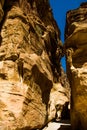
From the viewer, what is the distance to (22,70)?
965 cm

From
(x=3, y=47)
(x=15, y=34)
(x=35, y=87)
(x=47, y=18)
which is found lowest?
(x=35, y=87)

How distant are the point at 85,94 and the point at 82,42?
2.47 m

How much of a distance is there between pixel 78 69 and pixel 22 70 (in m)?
2.21

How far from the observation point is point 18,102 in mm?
8438

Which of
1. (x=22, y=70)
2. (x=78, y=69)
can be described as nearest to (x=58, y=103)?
(x=22, y=70)

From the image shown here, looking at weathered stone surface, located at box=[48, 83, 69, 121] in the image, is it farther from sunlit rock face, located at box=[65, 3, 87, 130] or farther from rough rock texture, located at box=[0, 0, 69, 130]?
sunlit rock face, located at box=[65, 3, 87, 130]

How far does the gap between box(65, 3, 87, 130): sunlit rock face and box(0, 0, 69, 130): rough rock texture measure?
1427 millimetres

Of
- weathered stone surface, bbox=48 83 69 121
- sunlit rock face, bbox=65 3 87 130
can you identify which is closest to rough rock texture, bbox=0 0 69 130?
sunlit rock face, bbox=65 3 87 130

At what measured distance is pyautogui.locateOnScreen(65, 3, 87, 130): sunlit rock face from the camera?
343 inches

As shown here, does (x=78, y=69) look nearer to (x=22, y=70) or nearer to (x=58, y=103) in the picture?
(x=22, y=70)

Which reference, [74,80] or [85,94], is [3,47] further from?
[85,94]

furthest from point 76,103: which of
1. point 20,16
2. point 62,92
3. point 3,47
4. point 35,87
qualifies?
point 62,92

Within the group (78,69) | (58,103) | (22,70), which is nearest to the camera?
(78,69)

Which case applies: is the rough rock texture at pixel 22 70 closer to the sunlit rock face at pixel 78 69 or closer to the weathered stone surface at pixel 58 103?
the sunlit rock face at pixel 78 69
